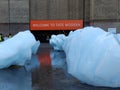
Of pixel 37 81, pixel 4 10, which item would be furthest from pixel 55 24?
pixel 37 81

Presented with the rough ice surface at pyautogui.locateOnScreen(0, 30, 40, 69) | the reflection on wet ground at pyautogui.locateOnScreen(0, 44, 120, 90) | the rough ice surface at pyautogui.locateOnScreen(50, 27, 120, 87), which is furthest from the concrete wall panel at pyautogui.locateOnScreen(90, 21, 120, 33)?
the rough ice surface at pyautogui.locateOnScreen(50, 27, 120, 87)

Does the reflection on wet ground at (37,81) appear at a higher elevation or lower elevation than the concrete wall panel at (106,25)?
lower

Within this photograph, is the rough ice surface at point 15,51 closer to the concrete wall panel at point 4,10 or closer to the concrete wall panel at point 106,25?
the concrete wall panel at point 106,25

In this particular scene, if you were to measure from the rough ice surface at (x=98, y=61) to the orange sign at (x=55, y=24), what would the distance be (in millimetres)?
39736

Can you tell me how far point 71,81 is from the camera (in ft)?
34.6

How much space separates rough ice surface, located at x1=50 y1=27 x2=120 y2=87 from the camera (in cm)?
875

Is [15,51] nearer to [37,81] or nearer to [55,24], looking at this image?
[37,81]

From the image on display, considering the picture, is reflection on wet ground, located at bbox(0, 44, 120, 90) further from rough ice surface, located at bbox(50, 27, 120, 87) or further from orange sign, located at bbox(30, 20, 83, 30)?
orange sign, located at bbox(30, 20, 83, 30)

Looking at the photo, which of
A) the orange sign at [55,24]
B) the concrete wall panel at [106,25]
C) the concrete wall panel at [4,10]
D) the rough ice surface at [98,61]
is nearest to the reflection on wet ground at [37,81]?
the rough ice surface at [98,61]

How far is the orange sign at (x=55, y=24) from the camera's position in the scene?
163 feet

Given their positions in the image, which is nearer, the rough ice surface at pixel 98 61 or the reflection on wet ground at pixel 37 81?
the rough ice surface at pixel 98 61

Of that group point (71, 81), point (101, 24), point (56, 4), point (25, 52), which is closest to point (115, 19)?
point (101, 24)

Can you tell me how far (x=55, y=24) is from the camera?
49844mm

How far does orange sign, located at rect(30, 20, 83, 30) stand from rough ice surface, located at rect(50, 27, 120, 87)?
3974cm
